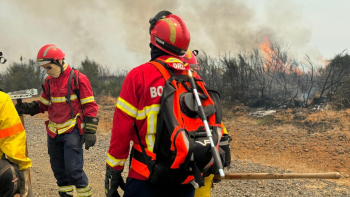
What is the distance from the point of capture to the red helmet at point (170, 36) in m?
1.92

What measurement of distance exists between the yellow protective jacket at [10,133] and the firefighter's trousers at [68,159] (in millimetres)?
1140

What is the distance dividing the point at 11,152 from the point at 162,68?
1390mm

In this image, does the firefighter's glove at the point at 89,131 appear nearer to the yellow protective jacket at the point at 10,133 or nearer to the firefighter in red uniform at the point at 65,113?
the firefighter in red uniform at the point at 65,113

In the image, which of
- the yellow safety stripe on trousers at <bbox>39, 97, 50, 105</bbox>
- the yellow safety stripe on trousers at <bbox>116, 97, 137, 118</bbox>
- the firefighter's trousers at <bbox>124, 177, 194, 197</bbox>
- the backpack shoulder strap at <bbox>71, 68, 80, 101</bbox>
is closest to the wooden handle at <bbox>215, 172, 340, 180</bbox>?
the firefighter's trousers at <bbox>124, 177, 194, 197</bbox>

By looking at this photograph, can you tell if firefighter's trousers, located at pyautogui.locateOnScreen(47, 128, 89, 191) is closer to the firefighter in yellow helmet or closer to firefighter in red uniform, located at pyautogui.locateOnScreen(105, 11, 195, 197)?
the firefighter in yellow helmet

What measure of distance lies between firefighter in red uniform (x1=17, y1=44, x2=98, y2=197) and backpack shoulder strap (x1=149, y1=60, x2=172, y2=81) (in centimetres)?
191

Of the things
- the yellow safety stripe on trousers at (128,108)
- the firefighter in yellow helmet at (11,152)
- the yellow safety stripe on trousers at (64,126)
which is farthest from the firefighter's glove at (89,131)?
the yellow safety stripe on trousers at (128,108)

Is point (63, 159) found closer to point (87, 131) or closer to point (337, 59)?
point (87, 131)

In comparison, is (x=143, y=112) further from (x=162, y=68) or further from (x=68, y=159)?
(x=68, y=159)

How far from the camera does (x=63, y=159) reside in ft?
11.6

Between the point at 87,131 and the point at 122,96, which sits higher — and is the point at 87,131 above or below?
below

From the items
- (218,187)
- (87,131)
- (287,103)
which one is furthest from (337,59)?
(87,131)

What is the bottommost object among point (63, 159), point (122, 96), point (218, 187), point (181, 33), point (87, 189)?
point (218, 187)

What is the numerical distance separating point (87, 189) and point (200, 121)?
2305 millimetres
